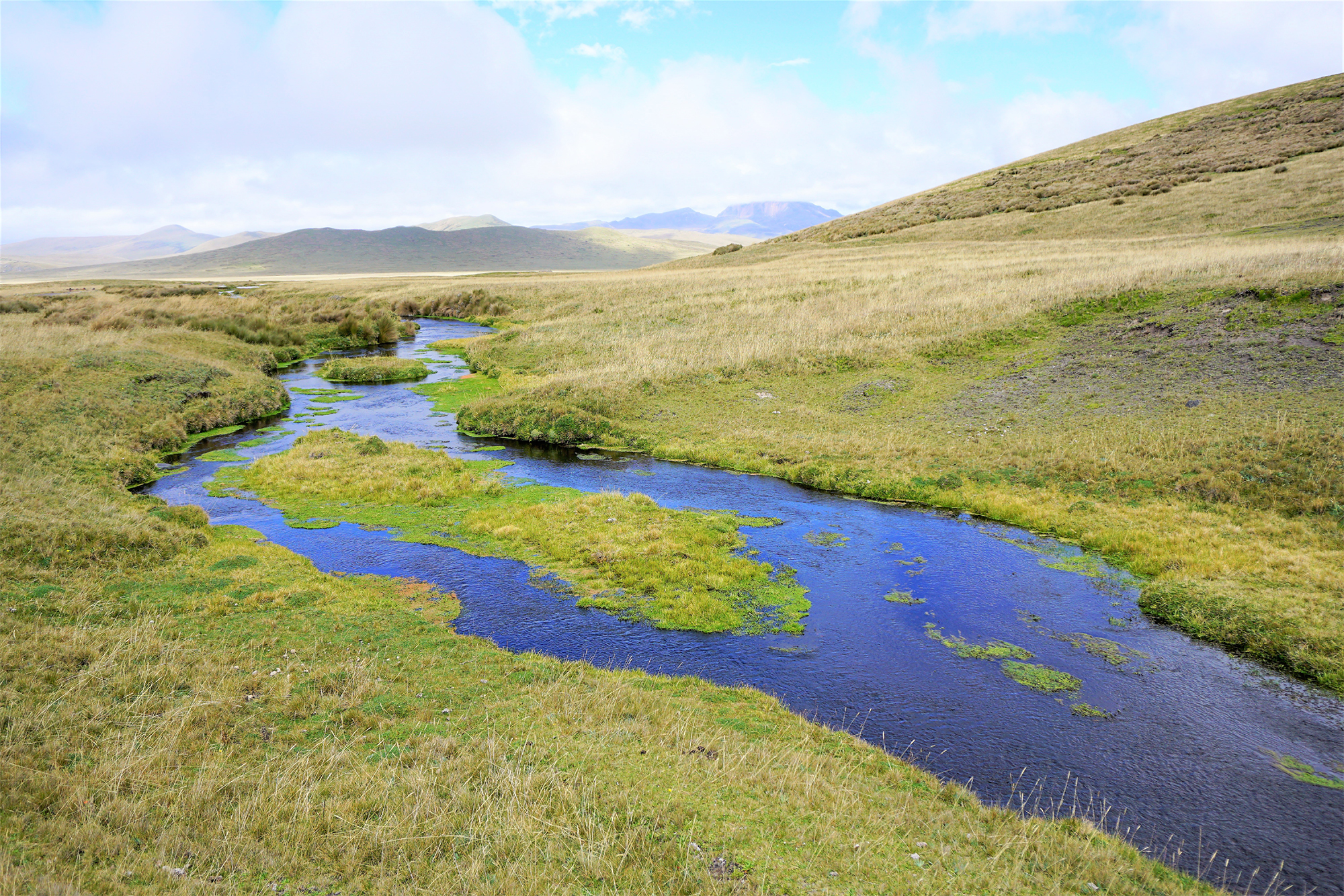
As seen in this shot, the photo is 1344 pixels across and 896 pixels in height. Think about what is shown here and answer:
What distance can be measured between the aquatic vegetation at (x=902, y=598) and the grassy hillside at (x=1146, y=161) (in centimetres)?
7371

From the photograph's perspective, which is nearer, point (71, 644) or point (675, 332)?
point (71, 644)

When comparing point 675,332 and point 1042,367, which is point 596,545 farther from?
point 675,332

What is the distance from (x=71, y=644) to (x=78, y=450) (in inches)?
713

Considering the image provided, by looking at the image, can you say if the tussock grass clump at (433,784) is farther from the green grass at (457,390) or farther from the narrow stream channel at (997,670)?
the green grass at (457,390)

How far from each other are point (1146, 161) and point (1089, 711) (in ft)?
313

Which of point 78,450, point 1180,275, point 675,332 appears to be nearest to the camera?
point 78,450

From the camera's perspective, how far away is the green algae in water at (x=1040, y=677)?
41.8 feet

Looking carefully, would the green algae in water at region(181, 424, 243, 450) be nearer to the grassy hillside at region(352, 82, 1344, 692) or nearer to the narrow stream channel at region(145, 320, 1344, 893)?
the narrow stream channel at region(145, 320, 1344, 893)

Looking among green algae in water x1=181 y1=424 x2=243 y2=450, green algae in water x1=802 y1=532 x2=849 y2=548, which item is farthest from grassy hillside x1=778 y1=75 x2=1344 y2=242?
green algae in water x1=181 y1=424 x2=243 y2=450

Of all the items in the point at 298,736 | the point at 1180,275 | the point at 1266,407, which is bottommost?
the point at 298,736

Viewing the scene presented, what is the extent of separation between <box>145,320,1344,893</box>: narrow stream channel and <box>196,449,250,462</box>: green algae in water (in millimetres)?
4172

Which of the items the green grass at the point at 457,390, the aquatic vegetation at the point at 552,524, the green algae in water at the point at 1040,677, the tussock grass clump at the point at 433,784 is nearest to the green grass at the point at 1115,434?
the green grass at the point at 457,390

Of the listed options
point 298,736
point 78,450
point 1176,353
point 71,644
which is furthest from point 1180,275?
point 78,450

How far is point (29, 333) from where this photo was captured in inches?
1464
